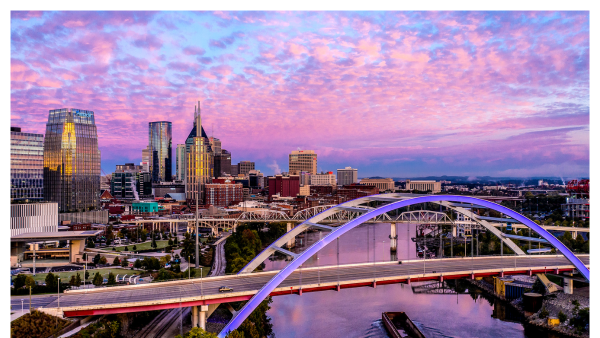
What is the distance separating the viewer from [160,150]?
134 m

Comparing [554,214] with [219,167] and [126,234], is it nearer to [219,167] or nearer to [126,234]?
[126,234]

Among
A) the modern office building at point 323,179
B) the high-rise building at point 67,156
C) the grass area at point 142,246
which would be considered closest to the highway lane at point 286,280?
the grass area at point 142,246

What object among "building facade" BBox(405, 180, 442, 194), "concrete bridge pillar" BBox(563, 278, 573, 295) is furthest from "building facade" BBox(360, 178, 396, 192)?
"concrete bridge pillar" BBox(563, 278, 573, 295)

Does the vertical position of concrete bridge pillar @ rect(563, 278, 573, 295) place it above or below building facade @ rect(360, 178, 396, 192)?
below

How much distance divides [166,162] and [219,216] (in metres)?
95.8

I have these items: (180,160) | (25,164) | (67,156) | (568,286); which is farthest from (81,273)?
(180,160)

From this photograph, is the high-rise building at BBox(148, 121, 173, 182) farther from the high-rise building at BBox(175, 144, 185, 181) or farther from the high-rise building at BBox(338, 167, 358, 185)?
the high-rise building at BBox(338, 167, 358, 185)

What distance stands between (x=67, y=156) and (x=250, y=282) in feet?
128

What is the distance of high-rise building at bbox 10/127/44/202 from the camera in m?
32.0

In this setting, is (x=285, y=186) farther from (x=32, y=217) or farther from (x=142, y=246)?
(x=32, y=217)

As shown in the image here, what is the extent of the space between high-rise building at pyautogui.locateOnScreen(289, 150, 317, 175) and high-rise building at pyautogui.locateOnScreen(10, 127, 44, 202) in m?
59.0

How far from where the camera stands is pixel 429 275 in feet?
41.6

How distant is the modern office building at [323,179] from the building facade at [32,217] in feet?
202

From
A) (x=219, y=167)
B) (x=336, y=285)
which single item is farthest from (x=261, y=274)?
(x=219, y=167)
